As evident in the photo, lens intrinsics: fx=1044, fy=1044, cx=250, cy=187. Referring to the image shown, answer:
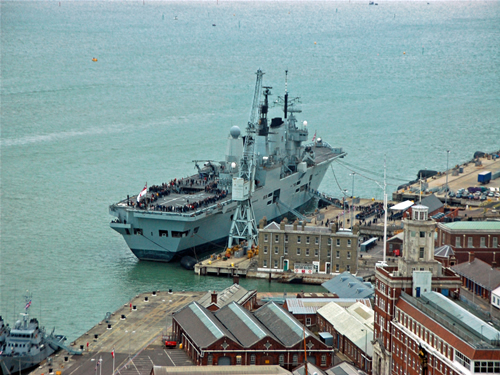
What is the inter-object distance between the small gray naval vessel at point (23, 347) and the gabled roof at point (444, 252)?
83.9 ft

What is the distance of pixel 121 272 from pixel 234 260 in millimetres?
8316

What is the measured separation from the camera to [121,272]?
245 ft

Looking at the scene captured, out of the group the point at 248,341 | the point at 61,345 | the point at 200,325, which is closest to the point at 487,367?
the point at 248,341

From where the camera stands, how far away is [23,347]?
55531mm

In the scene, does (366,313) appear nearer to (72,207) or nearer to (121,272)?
(121,272)

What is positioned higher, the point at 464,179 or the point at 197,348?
the point at 464,179

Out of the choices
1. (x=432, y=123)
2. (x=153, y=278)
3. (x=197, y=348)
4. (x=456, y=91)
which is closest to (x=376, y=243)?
(x=153, y=278)

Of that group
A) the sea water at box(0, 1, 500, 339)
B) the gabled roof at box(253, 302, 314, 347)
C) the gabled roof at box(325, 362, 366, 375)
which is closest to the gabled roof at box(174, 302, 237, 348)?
the gabled roof at box(253, 302, 314, 347)

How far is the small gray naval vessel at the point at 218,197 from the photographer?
76.6 m

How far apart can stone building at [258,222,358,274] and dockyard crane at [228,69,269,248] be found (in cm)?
435

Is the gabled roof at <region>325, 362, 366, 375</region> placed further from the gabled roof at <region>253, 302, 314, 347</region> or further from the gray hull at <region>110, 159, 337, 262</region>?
the gray hull at <region>110, 159, 337, 262</region>

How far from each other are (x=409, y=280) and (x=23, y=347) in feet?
68.1

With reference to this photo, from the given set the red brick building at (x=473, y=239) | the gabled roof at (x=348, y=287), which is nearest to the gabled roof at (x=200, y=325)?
the gabled roof at (x=348, y=287)

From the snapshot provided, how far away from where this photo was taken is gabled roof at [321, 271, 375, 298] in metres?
64.2
